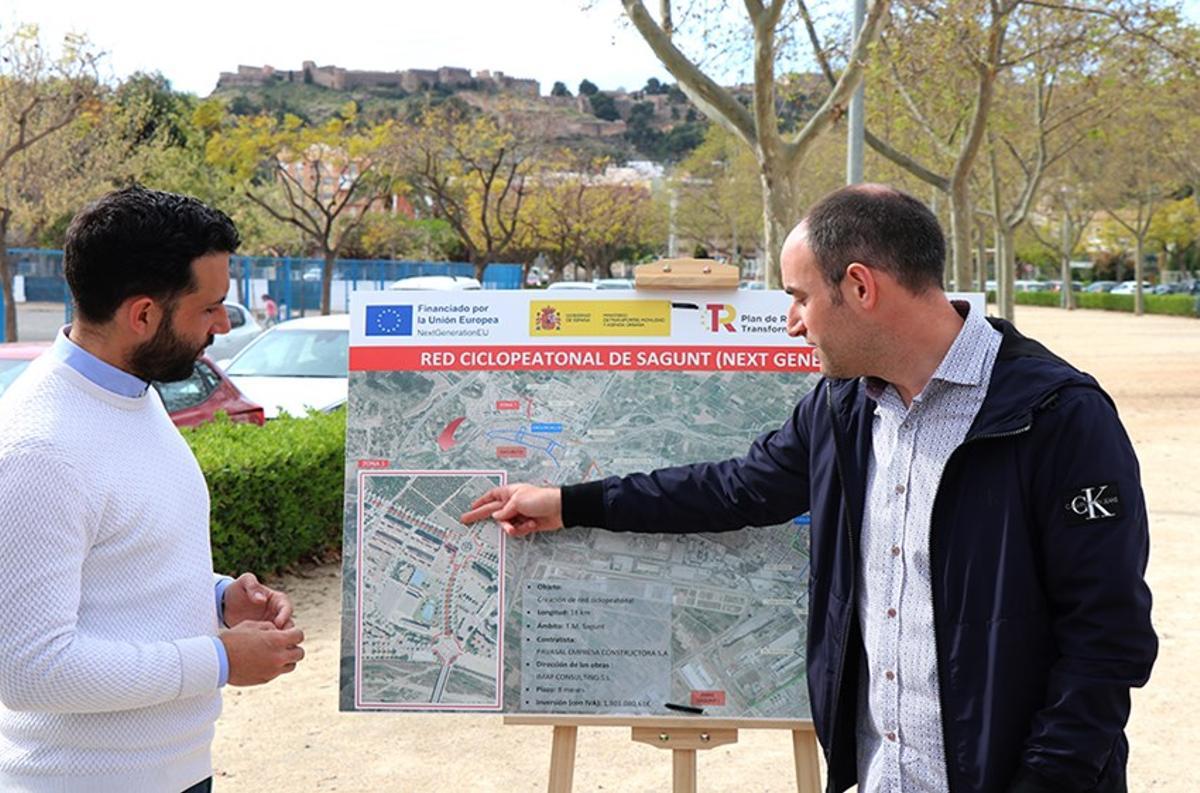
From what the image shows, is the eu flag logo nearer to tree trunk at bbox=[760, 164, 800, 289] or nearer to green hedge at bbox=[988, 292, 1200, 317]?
tree trunk at bbox=[760, 164, 800, 289]

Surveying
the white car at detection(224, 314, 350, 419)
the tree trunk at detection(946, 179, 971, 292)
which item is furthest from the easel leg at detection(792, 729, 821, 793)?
the tree trunk at detection(946, 179, 971, 292)

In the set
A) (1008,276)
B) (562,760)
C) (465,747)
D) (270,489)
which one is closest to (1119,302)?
(1008,276)

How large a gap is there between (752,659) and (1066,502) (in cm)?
151

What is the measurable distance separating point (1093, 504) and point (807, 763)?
1675 mm

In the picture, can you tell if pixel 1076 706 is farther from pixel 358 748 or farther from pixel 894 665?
pixel 358 748

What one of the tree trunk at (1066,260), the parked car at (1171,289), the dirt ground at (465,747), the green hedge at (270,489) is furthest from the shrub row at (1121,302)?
the dirt ground at (465,747)

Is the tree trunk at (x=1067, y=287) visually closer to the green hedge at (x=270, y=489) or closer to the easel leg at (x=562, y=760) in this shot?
the green hedge at (x=270, y=489)

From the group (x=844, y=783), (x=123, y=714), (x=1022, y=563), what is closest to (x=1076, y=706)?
(x=1022, y=563)

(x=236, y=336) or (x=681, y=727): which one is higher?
(x=236, y=336)

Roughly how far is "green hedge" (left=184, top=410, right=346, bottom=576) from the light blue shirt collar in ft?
17.5

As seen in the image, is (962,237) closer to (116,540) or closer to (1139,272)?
(116,540)

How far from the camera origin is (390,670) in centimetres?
369

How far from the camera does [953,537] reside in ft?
8.21

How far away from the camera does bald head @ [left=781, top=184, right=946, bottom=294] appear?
8.32ft
